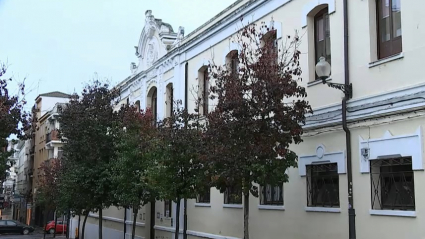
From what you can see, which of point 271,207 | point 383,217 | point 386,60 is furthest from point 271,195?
point 386,60

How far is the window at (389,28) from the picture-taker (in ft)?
35.5

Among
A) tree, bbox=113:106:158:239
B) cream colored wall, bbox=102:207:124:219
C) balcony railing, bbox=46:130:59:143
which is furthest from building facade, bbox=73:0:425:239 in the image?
balcony railing, bbox=46:130:59:143

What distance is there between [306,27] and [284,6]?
1.37m

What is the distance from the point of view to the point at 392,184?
10711 millimetres

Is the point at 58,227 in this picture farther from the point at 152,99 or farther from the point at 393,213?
the point at 393,213

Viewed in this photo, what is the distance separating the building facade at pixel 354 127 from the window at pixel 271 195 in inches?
1.1

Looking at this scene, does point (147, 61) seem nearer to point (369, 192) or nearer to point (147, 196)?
point (147, 196)

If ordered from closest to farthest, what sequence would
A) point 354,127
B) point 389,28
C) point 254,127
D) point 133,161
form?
1. point 254,127
2. point 389,28
3. point 354,127
4. point 133,161

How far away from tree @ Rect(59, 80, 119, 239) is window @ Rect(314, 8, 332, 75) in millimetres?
10775

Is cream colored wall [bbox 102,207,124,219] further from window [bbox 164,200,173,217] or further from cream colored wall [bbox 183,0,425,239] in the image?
cream colored wall [bbox 183,0,425,239]

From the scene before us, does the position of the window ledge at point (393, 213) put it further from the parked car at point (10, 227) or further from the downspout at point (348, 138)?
the parked car at point (10, 227)

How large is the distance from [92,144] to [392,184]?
14.3 m

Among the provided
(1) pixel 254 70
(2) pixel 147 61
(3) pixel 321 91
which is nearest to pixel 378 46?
(3) pixel 321 91

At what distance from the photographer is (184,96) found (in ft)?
68.0
